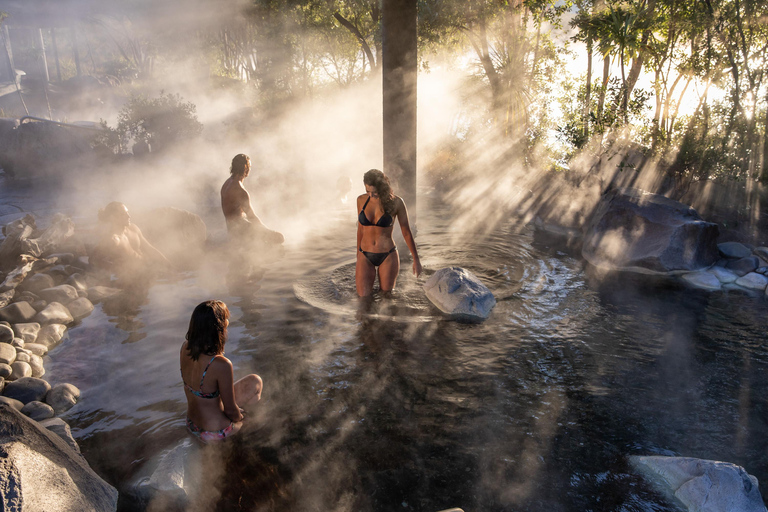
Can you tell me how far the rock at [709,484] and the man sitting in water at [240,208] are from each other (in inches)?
227

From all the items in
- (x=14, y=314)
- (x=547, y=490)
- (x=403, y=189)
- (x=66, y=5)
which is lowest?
(x=547, y=490)

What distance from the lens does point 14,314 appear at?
4863 mm

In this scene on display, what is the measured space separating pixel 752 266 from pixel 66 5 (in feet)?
100

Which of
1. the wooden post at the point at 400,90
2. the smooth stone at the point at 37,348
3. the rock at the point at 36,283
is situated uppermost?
the wooden post at the point at 400,90

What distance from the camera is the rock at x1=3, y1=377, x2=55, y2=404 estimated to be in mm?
3650

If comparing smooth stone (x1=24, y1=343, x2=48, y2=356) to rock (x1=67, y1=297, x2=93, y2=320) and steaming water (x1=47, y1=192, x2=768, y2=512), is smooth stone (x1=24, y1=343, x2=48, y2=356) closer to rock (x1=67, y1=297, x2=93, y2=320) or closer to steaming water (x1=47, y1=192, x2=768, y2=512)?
steaming water (x1=47, y1=192, x2=768, y2=512)

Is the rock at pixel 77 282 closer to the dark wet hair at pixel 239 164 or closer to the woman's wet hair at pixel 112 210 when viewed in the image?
Answer: the woman's wet hair at pixel 112 210

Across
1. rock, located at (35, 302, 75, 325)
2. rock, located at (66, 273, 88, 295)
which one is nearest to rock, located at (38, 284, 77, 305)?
→ rock, located at (35, 302, 75, 325)

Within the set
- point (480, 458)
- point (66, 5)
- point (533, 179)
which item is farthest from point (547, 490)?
point (66, 5)

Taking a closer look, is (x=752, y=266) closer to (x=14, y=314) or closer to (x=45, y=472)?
(x=45, y=472)

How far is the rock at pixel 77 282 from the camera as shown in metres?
6.01

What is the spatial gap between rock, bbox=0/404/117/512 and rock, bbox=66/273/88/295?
3.96m

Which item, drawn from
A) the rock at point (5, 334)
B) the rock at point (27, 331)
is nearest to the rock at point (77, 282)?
the rock at point (27, 331)

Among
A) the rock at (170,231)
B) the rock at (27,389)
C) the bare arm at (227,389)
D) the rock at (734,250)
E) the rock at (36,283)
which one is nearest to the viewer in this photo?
the bare arm at (227,389)
